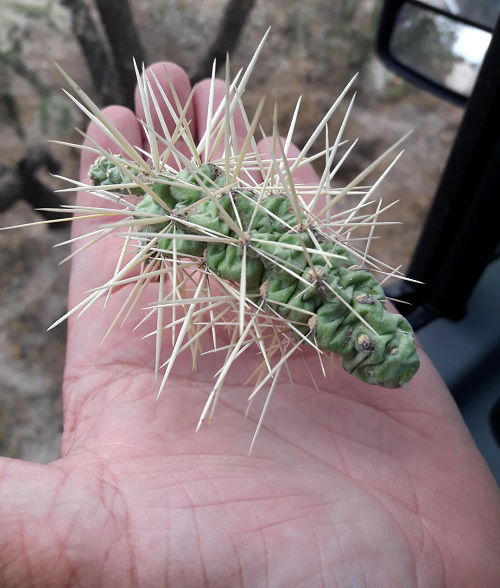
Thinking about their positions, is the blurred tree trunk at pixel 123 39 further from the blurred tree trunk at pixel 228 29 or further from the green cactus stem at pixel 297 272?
the green cactus stem at pixel 297 272

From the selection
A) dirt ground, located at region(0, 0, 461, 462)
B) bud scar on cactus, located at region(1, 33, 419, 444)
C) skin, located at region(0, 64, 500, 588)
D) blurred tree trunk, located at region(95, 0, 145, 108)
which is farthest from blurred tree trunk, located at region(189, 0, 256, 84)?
bud scar on cactus, located at region(1, 33, 419, 444)

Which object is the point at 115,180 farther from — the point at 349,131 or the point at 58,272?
the point at 349,131

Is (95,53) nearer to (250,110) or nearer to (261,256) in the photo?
(250,110)

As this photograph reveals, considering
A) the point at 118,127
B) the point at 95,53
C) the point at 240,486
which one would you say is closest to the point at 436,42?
the point at 95,53

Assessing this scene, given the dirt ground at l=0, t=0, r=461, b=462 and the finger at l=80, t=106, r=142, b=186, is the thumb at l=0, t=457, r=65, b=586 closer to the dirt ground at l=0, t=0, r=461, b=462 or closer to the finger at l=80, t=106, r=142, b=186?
the finger at l=80, t=106, r=142, b=186

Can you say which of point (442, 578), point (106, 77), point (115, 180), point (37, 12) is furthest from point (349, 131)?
point (442, 578)

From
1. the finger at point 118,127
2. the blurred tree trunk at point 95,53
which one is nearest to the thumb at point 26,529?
the finger at point 118,127

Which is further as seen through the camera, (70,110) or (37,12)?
(70,110)
